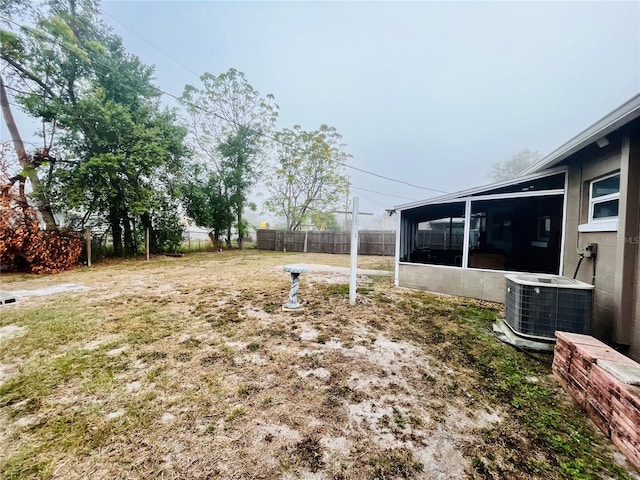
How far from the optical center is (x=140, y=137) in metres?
8.78

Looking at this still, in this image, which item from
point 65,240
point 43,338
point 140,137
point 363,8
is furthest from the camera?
point 363,8

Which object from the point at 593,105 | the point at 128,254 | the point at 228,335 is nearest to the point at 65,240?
the point at 128,254

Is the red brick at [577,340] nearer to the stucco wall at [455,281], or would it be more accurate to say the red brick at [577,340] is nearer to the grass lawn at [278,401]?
the grass lawn at [278,401]

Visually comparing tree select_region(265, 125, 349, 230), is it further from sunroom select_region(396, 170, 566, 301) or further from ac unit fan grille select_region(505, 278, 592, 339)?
ac unit fan grille select_region(505, 278, 592, 339)

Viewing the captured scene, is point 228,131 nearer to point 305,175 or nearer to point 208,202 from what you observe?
point 208,202

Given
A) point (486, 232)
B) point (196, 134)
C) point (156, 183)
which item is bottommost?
point (486, 232)

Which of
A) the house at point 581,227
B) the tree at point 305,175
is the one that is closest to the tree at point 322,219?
the tree at point 305,175

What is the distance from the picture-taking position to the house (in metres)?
2.56

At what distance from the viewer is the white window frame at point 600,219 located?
2.89m

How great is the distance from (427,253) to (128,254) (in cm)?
1189

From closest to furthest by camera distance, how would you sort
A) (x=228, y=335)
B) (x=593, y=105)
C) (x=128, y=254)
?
(x=228, y=335)
(x=128, y=254)
(x=593, y=105)

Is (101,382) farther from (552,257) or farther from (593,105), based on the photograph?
(593,105)

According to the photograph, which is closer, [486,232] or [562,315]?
[562,315]

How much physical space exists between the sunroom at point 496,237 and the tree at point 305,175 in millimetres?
8557
